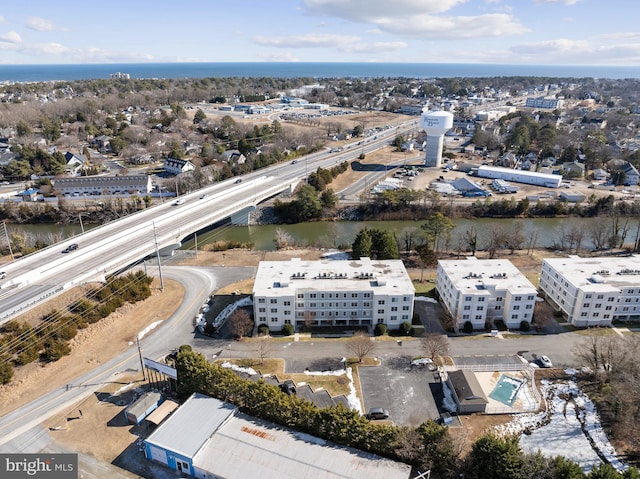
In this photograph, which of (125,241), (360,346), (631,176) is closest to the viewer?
(360,346)

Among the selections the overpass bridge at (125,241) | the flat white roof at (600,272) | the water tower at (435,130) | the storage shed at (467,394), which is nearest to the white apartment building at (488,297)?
the flat white roof at (600,272)

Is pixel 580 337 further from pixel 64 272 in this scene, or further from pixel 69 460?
pixel 64 272

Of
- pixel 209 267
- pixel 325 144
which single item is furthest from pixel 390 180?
pixel 209 267

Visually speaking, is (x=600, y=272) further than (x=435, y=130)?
→ No

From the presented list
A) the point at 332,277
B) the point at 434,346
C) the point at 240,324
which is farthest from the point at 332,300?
the point at 434,346

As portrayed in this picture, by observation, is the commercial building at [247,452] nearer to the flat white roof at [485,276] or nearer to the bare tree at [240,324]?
the bare tree at [240,324]

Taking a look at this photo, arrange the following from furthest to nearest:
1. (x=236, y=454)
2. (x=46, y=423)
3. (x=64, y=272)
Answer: (x=64, y=272), (x=46, y=423), (x=236, y=454)

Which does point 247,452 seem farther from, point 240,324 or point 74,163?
point 74,163
